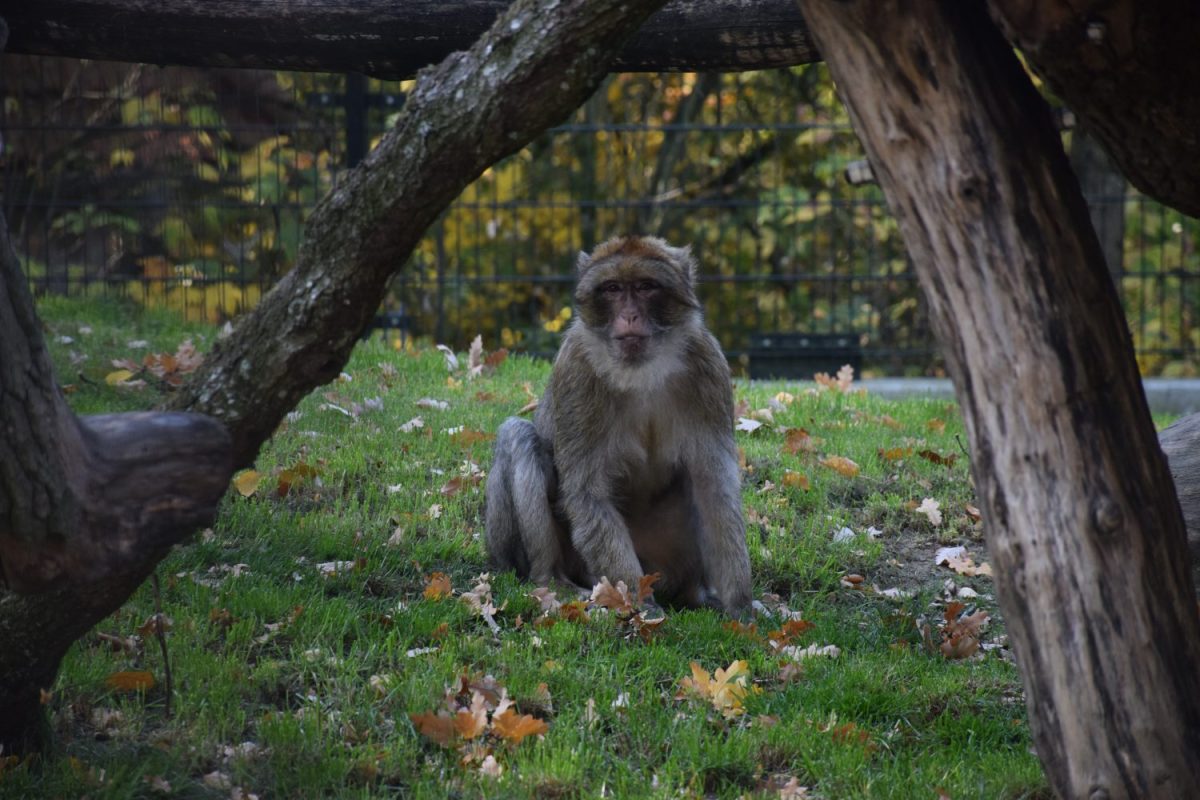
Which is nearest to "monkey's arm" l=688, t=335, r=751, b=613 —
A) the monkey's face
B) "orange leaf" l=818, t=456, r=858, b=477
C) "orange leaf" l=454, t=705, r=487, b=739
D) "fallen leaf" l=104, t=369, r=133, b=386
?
the monkey's face

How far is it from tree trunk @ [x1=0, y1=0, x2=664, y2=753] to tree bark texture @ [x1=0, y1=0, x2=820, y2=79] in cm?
209

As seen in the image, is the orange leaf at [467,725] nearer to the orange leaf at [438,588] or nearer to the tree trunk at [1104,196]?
the orange leaf at [438,588]

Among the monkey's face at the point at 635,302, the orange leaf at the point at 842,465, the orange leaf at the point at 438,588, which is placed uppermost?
the monkey's face at the point at 635,302

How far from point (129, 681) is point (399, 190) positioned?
6.17 feet

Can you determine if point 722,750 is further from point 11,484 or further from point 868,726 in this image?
point 11,484

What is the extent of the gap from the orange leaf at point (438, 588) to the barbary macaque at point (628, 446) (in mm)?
534

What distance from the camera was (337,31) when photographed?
5.97m

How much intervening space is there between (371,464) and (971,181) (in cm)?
452

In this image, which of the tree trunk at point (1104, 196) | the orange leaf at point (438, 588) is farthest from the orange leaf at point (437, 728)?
Answer: the tree trunk at point (1104, 196)

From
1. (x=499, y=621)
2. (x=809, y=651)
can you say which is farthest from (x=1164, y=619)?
(x=499, y=621)

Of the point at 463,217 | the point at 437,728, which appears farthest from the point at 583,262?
the point at 463,217

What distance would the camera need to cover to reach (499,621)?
5.49 meters

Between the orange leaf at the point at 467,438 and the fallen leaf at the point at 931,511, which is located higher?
the orange leaf at the point at 467,438

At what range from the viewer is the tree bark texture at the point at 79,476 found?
3324 millimetres
